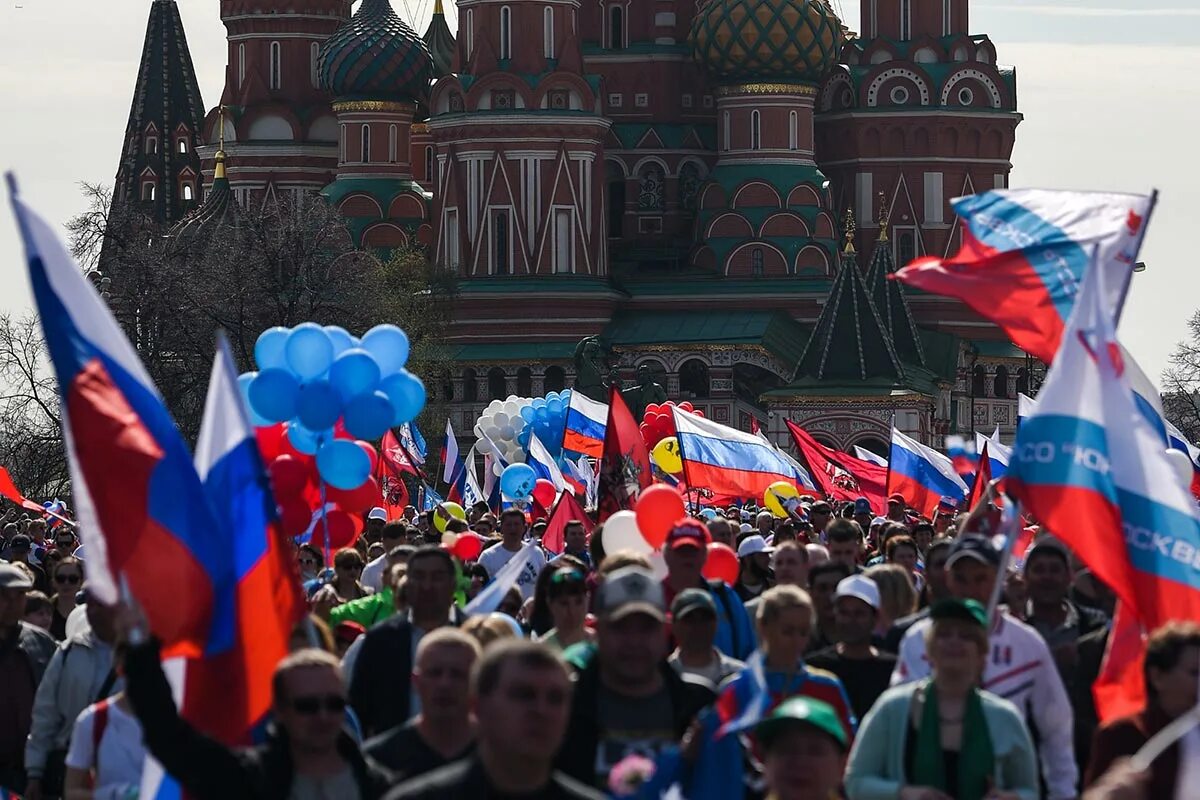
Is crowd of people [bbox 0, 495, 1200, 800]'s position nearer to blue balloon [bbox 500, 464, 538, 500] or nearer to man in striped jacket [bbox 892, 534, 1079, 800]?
man in striped jacket [bbox 892, 534, 1079, 800]

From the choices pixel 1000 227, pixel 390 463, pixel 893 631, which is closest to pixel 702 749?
pixel 893 631

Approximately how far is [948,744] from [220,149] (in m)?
57.8

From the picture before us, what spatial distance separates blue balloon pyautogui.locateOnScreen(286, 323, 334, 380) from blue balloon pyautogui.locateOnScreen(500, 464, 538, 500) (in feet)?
35.7

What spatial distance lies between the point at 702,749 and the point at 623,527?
4.28 m

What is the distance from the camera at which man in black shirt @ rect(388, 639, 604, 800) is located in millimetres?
5516

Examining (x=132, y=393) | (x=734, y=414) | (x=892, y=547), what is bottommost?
(x=734, y=414)

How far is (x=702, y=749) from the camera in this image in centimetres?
692

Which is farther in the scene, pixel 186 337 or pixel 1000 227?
pixel 186 337

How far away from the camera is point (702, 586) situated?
9.27 meters

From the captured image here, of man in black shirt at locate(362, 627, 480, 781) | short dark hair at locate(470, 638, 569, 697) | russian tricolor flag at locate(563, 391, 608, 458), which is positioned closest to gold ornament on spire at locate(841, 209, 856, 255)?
russian tricolor flag at locate(563, 391, 608, 458)

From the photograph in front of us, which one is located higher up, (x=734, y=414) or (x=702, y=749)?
(x=702, y=749)

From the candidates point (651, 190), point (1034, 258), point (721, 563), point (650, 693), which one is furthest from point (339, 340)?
point (651, 190)

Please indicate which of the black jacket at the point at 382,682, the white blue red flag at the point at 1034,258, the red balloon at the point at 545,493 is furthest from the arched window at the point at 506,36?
the black jacket at the point at 382,682

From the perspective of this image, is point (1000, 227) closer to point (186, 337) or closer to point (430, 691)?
point (430, 691)
